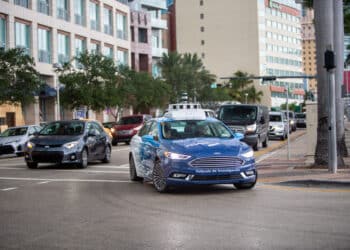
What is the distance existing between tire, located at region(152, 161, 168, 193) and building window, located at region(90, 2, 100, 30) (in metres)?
50.4

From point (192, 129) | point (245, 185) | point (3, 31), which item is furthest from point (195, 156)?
point (3, 31)

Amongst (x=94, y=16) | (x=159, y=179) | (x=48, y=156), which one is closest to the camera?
(x=159, y=179)

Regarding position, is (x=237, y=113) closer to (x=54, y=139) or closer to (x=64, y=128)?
(x=64, y=128)

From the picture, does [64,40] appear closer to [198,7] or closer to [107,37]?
[107,37]

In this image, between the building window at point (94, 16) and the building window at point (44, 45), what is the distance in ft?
28.8

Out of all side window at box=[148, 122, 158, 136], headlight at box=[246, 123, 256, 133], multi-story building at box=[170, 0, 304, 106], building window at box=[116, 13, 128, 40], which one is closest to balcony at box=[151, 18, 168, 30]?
building window at box=[116, 13, 128, 40]

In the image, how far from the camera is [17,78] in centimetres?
3922

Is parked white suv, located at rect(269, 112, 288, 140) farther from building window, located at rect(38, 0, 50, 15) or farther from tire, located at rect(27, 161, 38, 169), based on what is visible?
tire, located at rect(27, 161, 38, 169)

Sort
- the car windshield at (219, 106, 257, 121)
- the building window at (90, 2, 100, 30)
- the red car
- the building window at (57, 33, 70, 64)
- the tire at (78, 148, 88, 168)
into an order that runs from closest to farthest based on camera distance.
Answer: the tire at (78, 148, 88, 168), the car windshield at (219, 106, 257, 121), the red car, the building window at (57, 33, 70, 64), the building window at (90, 2, 100, 30)

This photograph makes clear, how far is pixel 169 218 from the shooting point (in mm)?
9805

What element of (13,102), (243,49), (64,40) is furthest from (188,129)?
(243,49)

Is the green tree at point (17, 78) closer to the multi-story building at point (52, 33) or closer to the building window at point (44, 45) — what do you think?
the multi-story building at point (52, 33)

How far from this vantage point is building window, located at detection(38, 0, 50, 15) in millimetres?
52531

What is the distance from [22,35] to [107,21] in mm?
17798
